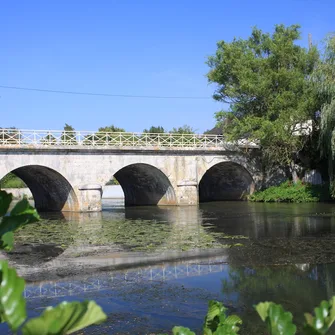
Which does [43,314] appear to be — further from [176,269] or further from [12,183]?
[12,183]

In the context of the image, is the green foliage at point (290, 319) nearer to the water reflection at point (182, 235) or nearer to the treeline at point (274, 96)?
the water reflection at point (182, 235)

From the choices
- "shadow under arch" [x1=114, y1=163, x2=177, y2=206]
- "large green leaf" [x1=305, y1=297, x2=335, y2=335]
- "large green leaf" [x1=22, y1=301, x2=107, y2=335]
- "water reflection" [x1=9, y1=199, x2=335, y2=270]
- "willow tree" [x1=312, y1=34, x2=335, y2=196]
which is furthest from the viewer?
"shadow under arch" [x1=114, y1=163, x2=177, y2=206]

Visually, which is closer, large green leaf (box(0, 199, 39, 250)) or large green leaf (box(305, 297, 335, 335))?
large green leaf (box(305, 297, 335, 335))

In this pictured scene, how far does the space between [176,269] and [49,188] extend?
20.9 metres

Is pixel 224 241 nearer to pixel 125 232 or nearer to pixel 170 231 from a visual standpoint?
pixel 170 231

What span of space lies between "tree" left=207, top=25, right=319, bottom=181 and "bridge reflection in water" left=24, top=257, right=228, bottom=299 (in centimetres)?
2011

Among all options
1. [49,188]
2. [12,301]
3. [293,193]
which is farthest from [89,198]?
[12,301]

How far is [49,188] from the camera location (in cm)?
2969

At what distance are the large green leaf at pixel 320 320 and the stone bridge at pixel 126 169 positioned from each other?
82.1 ft

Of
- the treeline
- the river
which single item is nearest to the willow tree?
the treeline

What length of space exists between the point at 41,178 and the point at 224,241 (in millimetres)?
18028

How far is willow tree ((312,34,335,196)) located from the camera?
80.5ft

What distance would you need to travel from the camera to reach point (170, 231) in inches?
659

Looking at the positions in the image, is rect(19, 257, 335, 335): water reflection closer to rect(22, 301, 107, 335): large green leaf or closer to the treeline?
rect(22, 301, 107, 335): large green leaf
